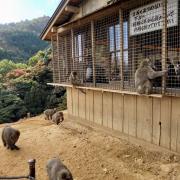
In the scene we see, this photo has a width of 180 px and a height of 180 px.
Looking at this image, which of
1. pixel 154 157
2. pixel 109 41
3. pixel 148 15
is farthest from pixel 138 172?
pixel 109 41

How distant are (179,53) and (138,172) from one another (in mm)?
2936

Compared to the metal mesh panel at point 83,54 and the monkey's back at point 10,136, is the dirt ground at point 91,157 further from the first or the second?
the metal mesh panel at point 83,54

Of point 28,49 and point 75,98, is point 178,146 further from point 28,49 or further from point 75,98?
point 28,49

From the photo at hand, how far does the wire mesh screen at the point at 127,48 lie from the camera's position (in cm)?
664

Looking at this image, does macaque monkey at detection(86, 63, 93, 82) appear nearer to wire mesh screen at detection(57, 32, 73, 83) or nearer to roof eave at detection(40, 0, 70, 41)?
wire mesh screen at detection(57, 32, 73, 83)

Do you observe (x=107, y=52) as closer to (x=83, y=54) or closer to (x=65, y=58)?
(x=83, y=54)

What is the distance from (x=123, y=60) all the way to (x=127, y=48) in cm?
105

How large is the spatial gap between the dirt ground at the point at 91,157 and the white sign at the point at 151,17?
125 inches

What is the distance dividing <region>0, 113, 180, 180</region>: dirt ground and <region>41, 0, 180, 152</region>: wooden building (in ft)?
1.48

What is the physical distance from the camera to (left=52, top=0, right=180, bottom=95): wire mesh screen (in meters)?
6.64

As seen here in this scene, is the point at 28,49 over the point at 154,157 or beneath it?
over

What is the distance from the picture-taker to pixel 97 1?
31.2 ft

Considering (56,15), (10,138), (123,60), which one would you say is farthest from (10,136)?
(56,15)

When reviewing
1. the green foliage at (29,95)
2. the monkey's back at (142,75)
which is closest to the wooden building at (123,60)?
the monkey's back at (142,75)
